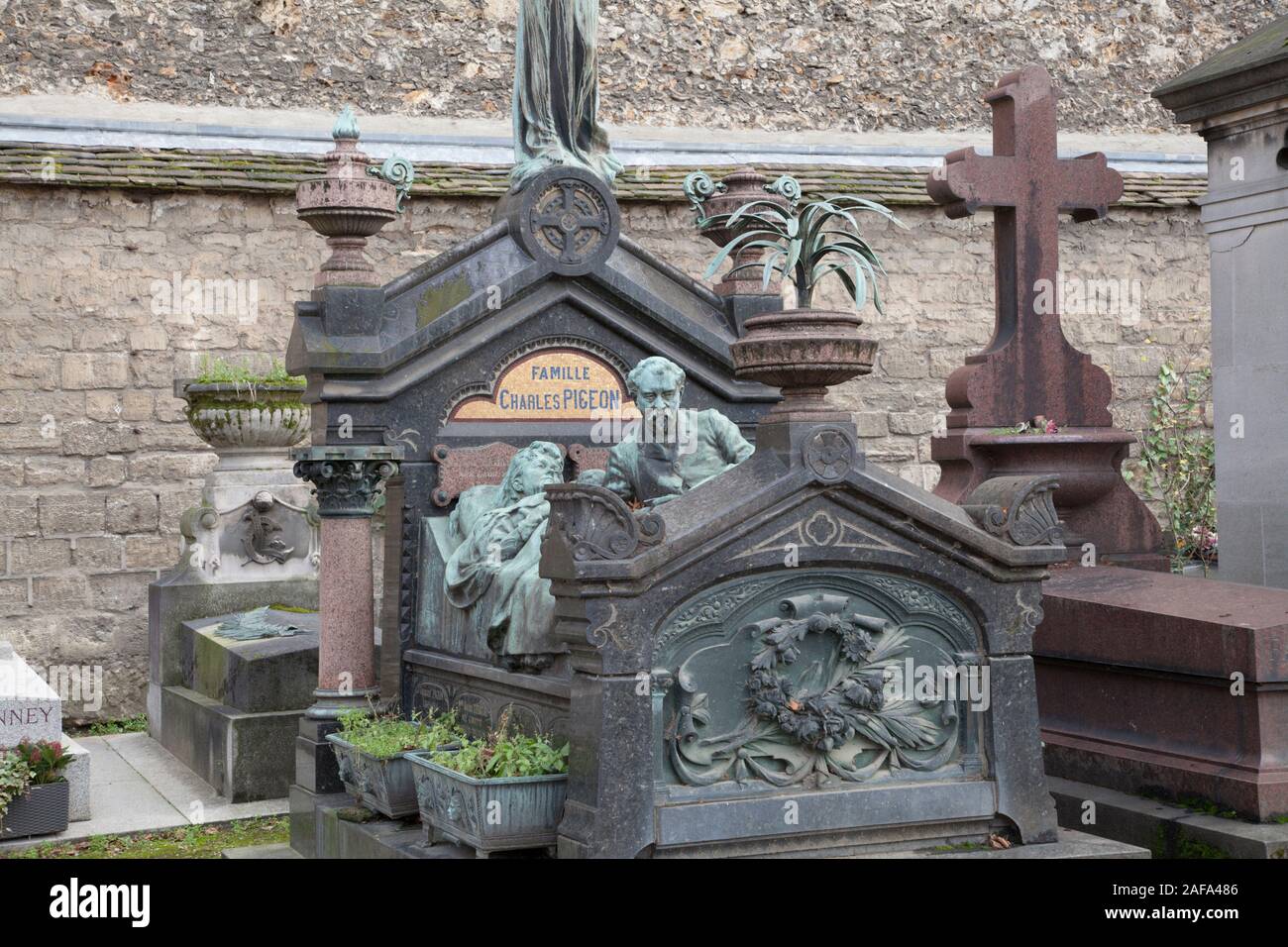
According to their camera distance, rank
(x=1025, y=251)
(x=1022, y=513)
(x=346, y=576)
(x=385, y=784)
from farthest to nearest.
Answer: (x=1025, y=251) < (x=346, y=576) < (x=385, y=784) < (x=1022, y=513)

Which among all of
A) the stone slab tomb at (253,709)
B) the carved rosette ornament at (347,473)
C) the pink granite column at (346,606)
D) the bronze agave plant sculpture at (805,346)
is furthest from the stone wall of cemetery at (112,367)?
the bronze agave plant sculpture at (805,346)

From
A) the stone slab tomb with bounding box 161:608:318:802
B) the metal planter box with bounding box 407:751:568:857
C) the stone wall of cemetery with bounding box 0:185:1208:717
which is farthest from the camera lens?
the stone wall of cemetery with bounding box 0:185:1208:717

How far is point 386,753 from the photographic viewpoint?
6.27 metres

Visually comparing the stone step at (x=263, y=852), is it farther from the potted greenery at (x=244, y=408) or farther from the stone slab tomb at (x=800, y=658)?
the potted greenery at (x=244, y=408)

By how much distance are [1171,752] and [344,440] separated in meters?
3.62

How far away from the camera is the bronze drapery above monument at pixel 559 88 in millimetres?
7840

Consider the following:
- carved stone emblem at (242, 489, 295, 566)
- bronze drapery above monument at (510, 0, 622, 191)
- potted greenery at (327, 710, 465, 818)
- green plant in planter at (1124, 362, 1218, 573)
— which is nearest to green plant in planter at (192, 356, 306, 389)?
carved stone emblem at (242, 489, 295, 566)

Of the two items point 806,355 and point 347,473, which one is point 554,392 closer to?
point 347,473

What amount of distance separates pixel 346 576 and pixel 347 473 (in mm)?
471

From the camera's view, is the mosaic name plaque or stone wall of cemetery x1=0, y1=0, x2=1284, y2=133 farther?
stone wall of cemetery x1=0, y1=0, x2=1284, y2=133

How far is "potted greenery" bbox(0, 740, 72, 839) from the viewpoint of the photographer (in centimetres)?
744

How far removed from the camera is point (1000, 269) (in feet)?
29.1

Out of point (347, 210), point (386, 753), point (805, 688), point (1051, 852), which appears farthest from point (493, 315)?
point (1051, 852)

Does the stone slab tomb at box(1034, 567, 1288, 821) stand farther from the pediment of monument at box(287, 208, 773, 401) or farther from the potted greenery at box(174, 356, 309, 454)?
the potted greenery at box(174, 356, 309, 454)
